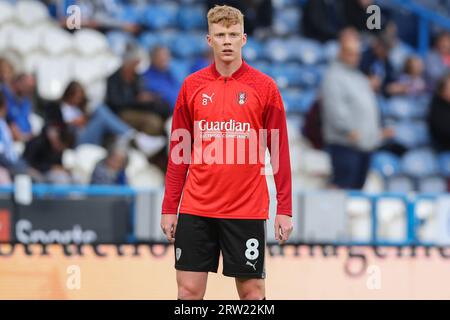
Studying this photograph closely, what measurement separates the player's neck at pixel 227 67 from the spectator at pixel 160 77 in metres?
7.42

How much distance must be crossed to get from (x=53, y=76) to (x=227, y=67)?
7928 millimetres

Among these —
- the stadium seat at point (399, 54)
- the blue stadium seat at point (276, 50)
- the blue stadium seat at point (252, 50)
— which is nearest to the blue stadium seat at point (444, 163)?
the stadium seat at point (399, 54)

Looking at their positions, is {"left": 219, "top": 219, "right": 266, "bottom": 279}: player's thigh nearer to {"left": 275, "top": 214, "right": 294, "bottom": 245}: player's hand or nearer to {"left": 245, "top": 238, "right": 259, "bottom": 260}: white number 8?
{"left": 245, "top": 238, "right": 259, "bottom": 260}: white number 8

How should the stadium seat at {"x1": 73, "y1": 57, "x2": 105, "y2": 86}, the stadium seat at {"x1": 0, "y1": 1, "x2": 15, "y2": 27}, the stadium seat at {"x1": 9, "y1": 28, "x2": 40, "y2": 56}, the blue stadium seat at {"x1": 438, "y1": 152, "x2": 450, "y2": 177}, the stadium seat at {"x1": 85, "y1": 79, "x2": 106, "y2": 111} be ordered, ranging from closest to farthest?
1. the stadium seat at {"x1": 85, "y1": 79, "x2": 106, "y2": 111}
2. the stadium seat at {"x1": 73, "y1": 57, "x2": 105, "y2": 86}
3. the stadium seat at {"x1": 9, "y1": 28, "x2": 40, "y2": 56}
4. the stadium seat at {"x1": 0, "y1": 1, "x2": 15, "y2": 27}
5. the blue stadium seat at {"x1": 438, "y1": 152, "x2": 450, "y2": 177}

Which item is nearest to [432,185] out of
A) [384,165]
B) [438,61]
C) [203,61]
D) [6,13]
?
[384,165]

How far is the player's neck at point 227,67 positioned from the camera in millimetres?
5746

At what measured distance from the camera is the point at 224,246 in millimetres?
5750

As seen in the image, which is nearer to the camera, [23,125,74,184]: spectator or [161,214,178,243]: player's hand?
[161,214,178,243]: player's hand

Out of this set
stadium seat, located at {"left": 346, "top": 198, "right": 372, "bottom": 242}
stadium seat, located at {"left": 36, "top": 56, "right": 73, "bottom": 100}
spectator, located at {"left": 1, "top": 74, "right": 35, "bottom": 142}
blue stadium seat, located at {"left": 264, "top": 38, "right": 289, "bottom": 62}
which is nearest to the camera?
stadium seat, located at {"left": 346, "top": 198, "right": 372, "bottom": 242}

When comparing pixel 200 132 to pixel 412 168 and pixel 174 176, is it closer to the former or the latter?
pixel 174 176

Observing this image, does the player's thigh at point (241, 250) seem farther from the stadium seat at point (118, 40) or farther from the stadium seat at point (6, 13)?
the stadium seat at point (6, 13)

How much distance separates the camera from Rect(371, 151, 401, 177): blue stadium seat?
13972mm

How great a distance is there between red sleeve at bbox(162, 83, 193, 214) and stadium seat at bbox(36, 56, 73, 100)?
7.35 m

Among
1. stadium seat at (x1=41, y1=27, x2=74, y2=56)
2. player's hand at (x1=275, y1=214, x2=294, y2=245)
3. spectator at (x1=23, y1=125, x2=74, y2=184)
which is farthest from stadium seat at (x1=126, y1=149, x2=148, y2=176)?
player's hand at (x1=275, y1=214, x2=294, y2=245)
